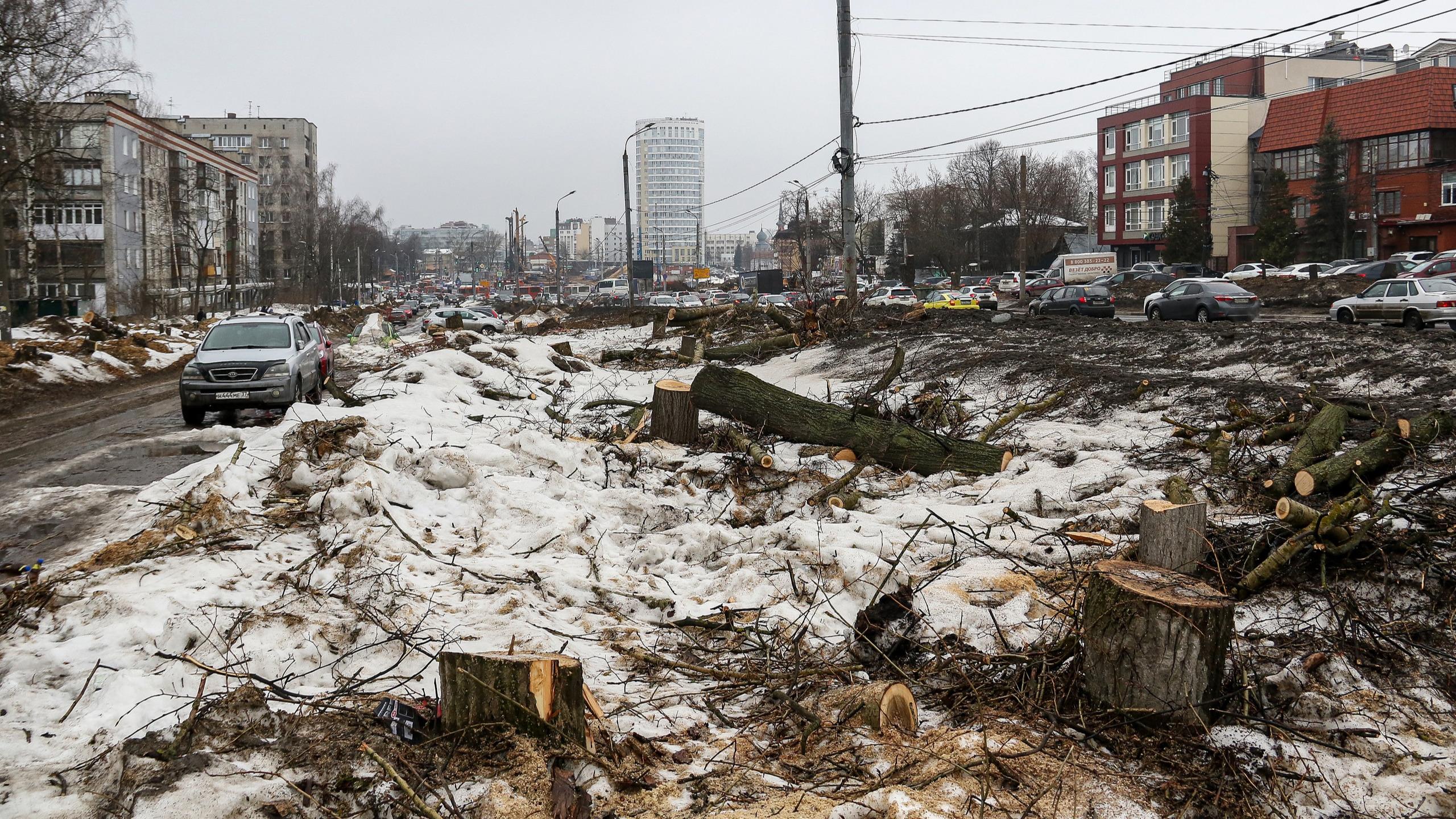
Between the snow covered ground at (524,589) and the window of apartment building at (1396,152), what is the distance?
2395 inches

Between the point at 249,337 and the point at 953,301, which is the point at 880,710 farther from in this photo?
the point at 953,301

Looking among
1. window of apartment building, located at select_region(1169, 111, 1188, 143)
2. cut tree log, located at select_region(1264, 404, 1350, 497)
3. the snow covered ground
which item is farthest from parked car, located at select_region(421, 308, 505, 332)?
window of apartment building, located at select_region(1169, 111, 1188, 143)

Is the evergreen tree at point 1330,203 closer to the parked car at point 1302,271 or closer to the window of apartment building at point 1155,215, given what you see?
the parked car at point 1302,271

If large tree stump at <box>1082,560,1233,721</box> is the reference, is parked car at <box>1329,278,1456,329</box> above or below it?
above

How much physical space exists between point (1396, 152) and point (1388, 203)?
2997 mm

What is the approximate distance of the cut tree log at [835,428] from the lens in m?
9.75

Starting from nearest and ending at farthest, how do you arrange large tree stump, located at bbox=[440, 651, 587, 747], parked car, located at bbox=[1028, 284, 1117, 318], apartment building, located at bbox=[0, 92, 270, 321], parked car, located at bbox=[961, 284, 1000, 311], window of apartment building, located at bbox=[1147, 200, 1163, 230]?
large tree stump, located at bbox=[440, 651, 587, 747] < parked car, located at bbox=[1028, 284, 1117, 318] < parked car, located at bbox=[961, 284, 1000, 311] < apartment building, located at bbox=[0, 92, 270, 321] < window of apartment building, located at bbox=[1147, 200, 1163, 230]

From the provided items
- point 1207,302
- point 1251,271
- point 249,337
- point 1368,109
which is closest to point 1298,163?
point 1368,109

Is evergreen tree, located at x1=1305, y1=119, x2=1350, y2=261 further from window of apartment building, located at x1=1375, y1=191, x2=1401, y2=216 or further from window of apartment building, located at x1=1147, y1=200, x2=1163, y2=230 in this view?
window of apartment building, located at x1=1147, y1=200, x2=1163, y2=230

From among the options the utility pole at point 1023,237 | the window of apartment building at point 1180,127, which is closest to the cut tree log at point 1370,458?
the utility pole at point 1023,237

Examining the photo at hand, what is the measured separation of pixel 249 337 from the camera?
1558 cm

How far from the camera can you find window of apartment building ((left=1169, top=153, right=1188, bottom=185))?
7581cm

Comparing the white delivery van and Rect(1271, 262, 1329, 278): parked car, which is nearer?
Rect(1271, 262, 1329, 278): parked car

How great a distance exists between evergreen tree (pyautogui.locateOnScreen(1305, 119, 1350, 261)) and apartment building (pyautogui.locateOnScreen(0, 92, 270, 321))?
61.5 metres
